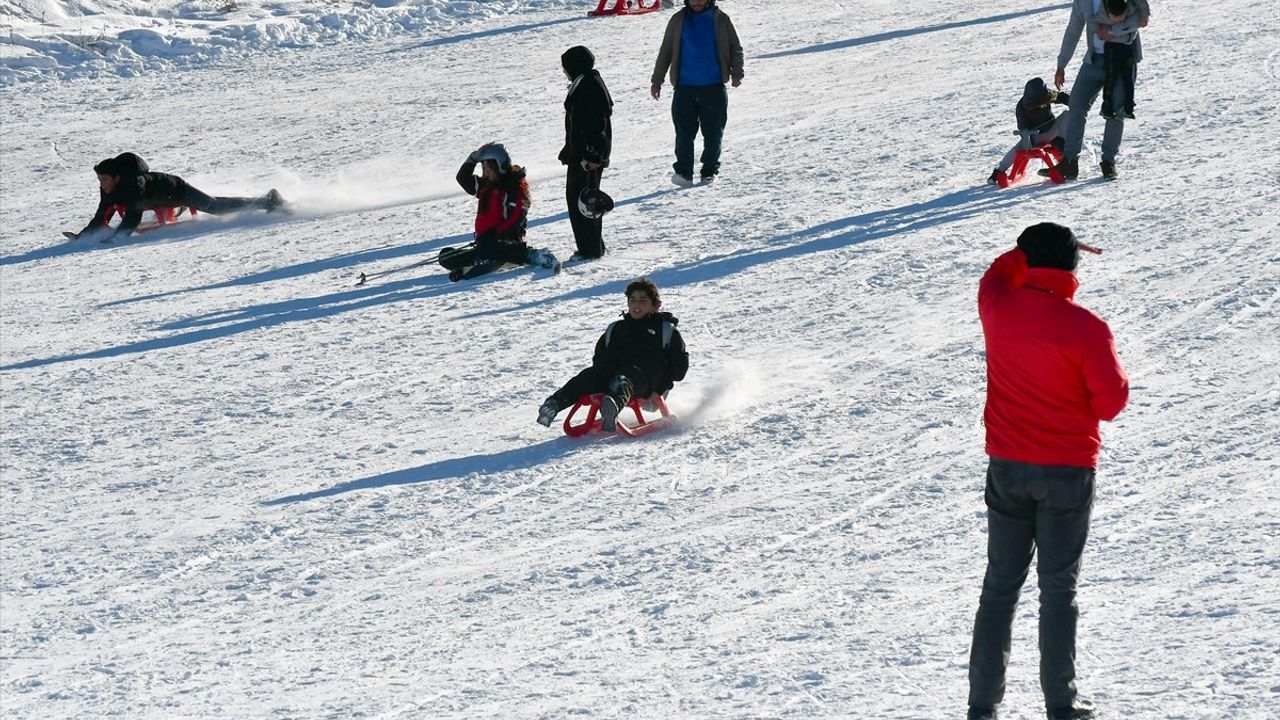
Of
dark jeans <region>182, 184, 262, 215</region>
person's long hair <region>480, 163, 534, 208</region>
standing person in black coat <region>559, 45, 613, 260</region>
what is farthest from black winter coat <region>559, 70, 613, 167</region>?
dark jeans <region>182, 184, 262, 215</region>

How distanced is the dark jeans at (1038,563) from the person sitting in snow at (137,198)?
1039cm

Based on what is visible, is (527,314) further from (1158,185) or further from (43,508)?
(1158,185)

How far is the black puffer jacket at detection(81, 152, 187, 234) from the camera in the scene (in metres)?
13.6

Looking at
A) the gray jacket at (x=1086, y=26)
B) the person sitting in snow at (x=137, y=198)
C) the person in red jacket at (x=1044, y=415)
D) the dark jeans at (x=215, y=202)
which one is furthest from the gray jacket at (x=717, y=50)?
the person in red jacket at (x=1044, y=415)

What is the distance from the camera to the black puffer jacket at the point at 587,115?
1126cm

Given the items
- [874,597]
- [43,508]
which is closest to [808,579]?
[874,597]

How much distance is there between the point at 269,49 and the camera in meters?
22.0

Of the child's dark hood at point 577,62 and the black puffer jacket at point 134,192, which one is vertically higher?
the child's dark hood at point 577,62

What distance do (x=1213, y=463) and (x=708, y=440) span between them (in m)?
2.38

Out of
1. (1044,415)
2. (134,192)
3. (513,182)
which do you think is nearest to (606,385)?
(513,182)

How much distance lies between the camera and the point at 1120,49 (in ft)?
37.3

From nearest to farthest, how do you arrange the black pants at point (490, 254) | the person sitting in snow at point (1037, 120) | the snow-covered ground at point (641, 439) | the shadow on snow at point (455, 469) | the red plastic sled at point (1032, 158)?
the snow-covered ground at point (641, 439)
the shadow on snow at point (455, 469)
the black pants at point (490, 254)
the person sitting in snow at point (1037, 120)
the red plastic sled at point (1032, 158)

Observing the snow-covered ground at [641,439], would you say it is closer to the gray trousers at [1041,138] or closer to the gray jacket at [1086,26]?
the gray trousers at [1041,138]

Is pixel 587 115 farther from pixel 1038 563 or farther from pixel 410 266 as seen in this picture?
pixel 1038 563
